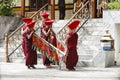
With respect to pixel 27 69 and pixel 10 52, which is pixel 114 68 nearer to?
pixel 27 69

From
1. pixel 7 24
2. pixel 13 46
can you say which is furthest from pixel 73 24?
pixel 7 24

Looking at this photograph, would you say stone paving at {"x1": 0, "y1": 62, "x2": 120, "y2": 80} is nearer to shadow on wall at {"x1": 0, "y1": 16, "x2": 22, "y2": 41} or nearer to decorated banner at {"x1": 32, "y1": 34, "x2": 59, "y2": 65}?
decorated banner at {"x1": 32, "y1": 34, "x2": 59, "y2": 65}

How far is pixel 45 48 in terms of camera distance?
15820 mm

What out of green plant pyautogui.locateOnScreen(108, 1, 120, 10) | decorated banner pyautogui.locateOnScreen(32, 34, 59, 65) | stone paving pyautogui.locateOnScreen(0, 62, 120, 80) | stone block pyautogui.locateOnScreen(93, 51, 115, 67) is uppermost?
green plant pyautogui.locateOnScreen(108, 1, 120, 10)

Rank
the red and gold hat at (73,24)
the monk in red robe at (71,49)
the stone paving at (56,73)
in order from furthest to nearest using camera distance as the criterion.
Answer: the monk in red robe at (71,49) → the red and gold hat at (73,24) → the stone paving at (56,73)

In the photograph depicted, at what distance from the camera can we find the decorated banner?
1559 cm

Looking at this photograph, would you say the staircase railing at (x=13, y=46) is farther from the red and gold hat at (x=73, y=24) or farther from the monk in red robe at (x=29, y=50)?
the red and gold hat at (x=73, y=24)

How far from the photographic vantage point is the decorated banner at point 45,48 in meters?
15.6

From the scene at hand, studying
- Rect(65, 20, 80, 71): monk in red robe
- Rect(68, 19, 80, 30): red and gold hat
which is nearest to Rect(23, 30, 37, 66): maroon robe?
Rect(65, 20, 80, 71): monk in red robe

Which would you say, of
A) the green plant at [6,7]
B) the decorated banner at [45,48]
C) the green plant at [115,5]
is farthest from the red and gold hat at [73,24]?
the green plant at [6,7]

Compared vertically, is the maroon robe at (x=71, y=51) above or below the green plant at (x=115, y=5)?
below

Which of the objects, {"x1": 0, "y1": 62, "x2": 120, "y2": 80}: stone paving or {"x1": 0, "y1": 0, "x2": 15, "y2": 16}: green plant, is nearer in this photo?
{"x1": 0, "y1": 62, "x2": 120, "y2": 80}: stone paving

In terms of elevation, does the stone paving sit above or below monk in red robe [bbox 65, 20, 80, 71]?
below

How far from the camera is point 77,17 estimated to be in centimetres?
2123
